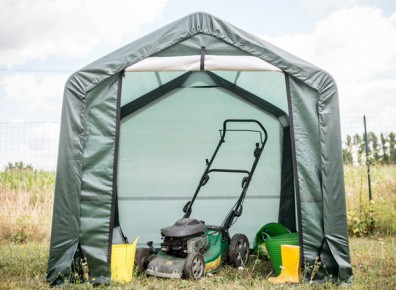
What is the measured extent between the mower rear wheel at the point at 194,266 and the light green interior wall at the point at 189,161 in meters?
1.63

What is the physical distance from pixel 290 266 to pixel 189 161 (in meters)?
2.26

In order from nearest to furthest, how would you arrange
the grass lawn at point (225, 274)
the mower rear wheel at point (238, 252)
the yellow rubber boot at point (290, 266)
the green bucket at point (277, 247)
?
the grass lawn at point (225, 274), the yellow rubber boot at point (290, 266), the green bucket at point (277, 247), the mower rear wheel at point (238, 252)

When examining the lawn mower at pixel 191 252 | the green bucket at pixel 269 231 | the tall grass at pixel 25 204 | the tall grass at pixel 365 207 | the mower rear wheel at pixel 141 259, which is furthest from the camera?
the tall grass at pixel 365 207

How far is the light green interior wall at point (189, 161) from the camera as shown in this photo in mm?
5828

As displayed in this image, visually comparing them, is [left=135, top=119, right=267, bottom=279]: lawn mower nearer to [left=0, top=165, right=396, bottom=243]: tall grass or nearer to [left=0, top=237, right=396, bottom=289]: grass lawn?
[left=0, top=237, right=396, bottom=289]: grass lawn

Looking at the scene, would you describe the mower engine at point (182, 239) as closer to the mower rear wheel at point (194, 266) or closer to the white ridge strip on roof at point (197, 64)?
the mower rear wheel at point (194, 266)

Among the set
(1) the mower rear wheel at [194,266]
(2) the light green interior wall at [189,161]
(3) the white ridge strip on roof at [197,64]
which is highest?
(3) the white ridge strip on roof at [197,64]

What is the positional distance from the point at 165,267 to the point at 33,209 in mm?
4067

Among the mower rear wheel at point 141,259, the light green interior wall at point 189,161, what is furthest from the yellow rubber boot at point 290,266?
the light green interior wall at point 189,161

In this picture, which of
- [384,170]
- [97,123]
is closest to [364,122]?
[384,170]

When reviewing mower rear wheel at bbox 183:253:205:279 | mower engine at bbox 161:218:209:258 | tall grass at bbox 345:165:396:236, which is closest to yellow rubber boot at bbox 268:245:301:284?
mower rear wheel at bbox 183:253:205:279

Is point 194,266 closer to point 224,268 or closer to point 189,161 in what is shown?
point 224,268

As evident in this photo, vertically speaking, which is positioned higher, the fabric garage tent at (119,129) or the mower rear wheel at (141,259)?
the fabric garage tent at (119,129)

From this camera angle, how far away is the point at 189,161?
19.4 feet
